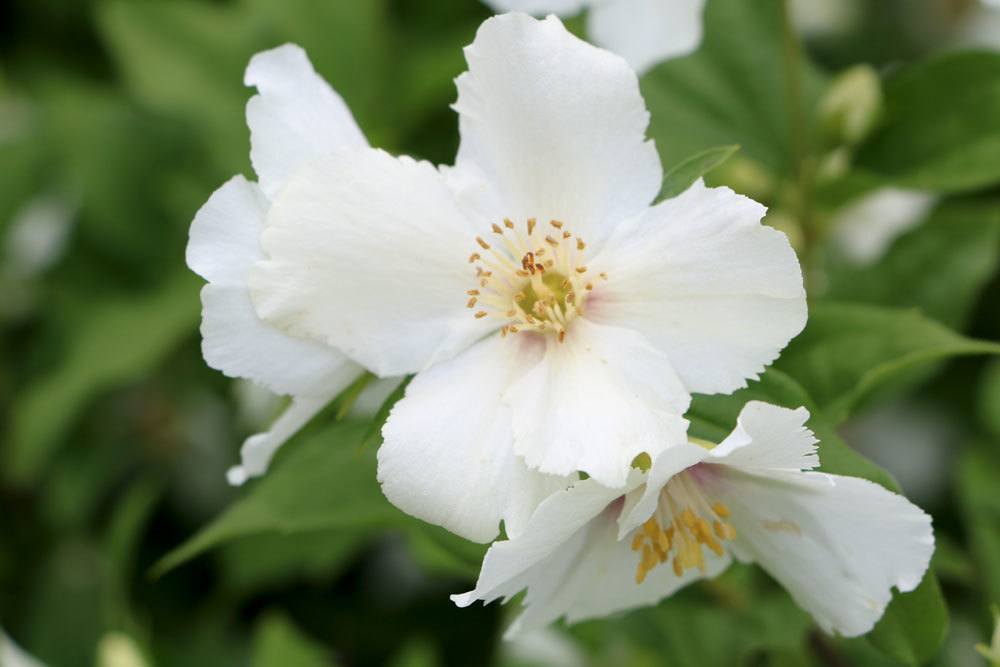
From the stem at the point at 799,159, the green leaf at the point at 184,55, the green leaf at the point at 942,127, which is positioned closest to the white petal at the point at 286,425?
the stem at the point at 799,159

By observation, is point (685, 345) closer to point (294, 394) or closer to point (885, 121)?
point (294, 394)

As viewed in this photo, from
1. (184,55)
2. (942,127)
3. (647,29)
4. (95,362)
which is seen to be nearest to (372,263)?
(647,29)

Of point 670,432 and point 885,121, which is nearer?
point 670,432

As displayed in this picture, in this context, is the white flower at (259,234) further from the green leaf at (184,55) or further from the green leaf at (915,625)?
the green leaf at (184,55)

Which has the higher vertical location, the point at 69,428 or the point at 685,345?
the point at 685,345

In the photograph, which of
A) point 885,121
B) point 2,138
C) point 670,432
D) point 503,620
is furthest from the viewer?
point 2,138

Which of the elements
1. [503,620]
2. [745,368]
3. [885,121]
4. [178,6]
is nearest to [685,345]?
[745,368]

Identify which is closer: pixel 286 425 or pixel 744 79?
pixel 286 425

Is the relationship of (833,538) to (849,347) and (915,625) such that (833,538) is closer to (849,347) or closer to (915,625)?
(915,625)
